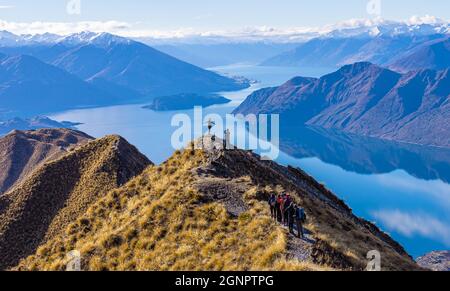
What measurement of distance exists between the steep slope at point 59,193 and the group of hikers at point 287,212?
924 inches

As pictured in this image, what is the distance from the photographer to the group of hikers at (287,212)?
24.2 meters

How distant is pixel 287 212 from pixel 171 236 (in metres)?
6.01

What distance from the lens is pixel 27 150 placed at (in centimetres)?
17025

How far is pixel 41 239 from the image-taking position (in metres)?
41.6

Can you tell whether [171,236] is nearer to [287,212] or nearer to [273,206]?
[273,206]

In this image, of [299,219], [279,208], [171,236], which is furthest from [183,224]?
[299,219]

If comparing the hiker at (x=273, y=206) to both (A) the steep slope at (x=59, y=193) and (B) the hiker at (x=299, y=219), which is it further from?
(A) the steep slope at (x=59, y=193)

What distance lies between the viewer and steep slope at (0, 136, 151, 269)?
4241 cm

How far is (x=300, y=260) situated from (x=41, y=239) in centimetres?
2848

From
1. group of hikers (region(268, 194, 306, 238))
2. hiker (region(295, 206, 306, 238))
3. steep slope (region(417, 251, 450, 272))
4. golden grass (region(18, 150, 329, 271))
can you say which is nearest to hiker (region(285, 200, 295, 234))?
group of hikers (region(268, 194, 306, 238))

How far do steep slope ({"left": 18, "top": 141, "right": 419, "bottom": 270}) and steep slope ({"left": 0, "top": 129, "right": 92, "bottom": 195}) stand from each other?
12226 cm

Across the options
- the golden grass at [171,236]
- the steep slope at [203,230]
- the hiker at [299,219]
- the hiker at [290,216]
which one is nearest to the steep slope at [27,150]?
the steep slope at [203,230]
